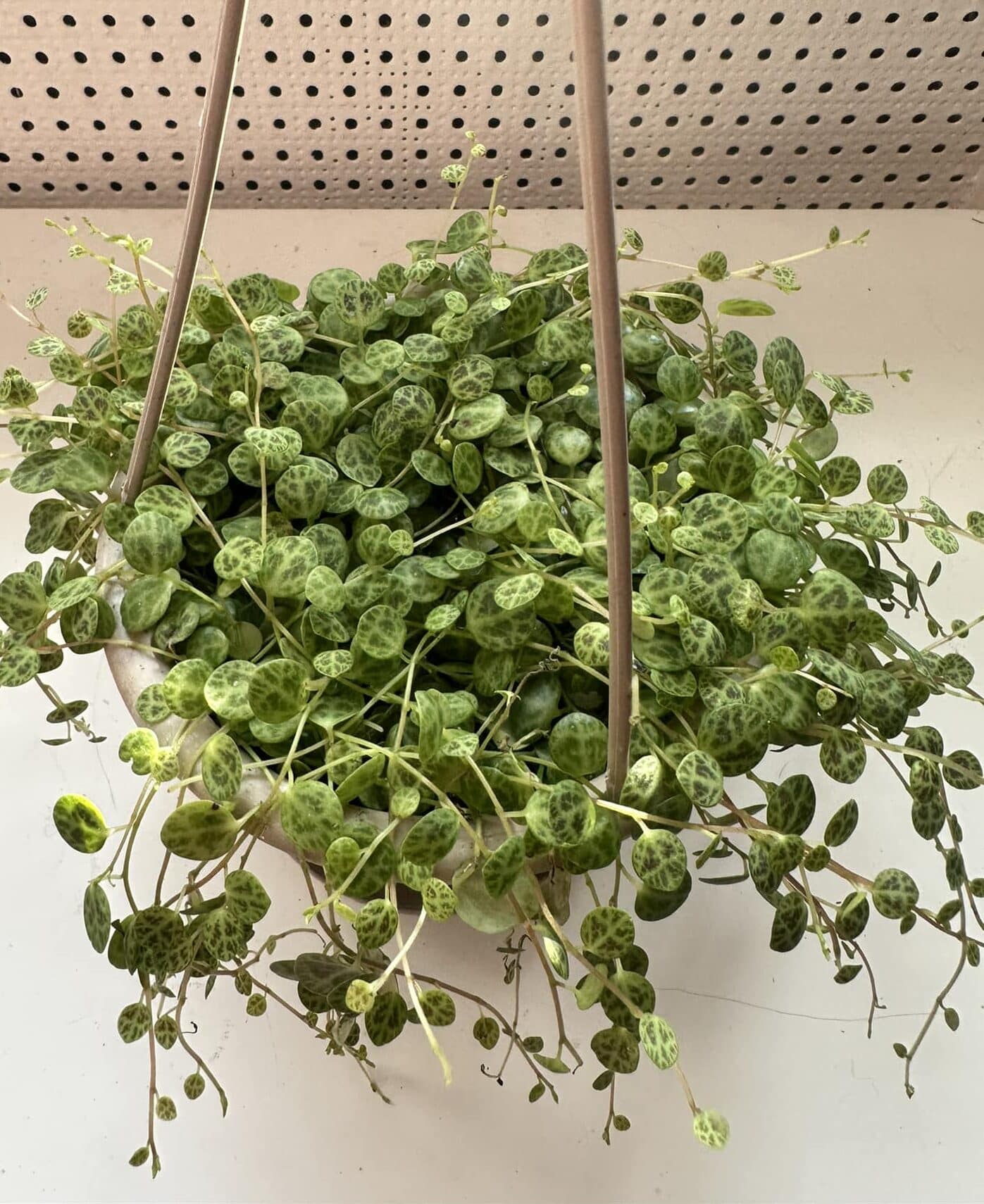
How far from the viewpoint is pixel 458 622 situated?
2.11 ft

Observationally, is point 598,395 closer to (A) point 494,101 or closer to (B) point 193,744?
(B) point 193,744

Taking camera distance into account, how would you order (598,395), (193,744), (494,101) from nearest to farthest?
(598,395) → (193,744) → (494,101)

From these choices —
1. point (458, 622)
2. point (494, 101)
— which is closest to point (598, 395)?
point (458, 622)

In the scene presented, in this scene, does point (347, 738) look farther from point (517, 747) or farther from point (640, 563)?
point (640, 563)

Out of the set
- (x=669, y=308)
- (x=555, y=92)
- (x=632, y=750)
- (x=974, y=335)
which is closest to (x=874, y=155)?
(x=974, y=335)

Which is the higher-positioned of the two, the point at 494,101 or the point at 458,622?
the point at 494,101

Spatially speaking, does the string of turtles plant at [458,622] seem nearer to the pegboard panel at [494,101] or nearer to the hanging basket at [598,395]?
the hanging basket at [598,395]

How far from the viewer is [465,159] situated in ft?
3.38

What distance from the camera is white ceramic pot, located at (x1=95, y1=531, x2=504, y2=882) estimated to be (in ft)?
1.83

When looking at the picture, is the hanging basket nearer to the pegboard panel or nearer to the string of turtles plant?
the string of turtles plant

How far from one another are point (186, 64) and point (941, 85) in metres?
0.76

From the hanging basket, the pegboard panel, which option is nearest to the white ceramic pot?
the hanging basket

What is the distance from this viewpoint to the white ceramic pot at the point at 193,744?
56 cm

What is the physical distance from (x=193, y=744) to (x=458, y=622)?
7.1 inches
